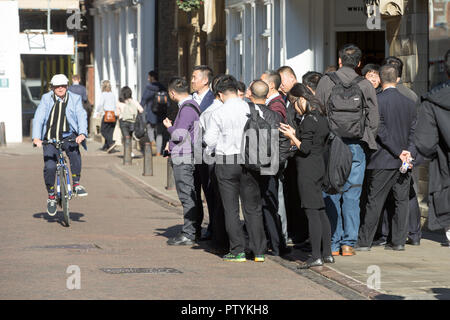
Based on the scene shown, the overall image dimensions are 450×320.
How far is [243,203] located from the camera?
33.9ft

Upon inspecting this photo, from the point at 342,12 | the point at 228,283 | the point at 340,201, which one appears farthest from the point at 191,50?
the point at 228,283

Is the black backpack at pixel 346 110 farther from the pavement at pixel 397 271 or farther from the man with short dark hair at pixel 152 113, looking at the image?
the man with short dark hair at pixel 152 113

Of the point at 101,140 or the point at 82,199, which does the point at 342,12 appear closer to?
the point at 82,199

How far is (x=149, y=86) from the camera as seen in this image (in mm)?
24609

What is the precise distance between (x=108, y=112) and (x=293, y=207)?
16.9m

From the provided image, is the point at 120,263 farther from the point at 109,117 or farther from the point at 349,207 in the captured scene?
the point at 109,117

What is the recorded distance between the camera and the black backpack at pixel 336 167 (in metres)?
10.1

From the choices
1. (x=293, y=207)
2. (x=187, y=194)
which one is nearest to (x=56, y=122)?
(x=187, y=194)

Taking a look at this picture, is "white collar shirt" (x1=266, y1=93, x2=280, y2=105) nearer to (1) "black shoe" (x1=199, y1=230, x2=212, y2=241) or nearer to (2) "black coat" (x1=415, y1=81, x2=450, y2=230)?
(1) "black shoe" (x1=199, y1=230, x2=212, y2=241)

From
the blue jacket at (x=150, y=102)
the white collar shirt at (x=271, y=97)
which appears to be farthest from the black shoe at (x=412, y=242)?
the blue jacket at (x=150, y=102)

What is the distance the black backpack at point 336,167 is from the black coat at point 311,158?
12cm

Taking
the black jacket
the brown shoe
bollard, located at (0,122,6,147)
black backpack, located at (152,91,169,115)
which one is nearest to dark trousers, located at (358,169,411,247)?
the black jacket

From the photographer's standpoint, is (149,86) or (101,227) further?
(149,86)

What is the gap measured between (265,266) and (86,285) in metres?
2.04
